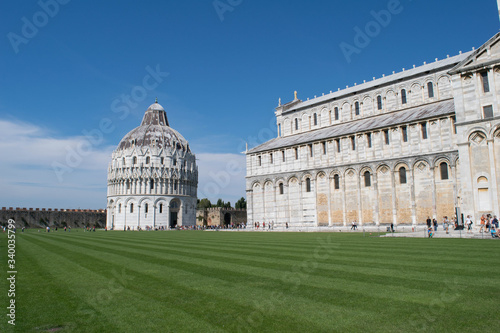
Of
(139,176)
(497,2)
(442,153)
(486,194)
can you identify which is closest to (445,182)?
(442,153)

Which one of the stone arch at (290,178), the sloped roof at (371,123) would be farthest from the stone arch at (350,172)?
the stone arch at (290,178)

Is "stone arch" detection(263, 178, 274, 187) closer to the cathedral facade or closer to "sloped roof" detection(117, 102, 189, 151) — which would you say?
the cathedral facade

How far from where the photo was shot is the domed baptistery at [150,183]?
283ft

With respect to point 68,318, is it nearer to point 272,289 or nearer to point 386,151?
point 272,289

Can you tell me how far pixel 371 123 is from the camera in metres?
47.6

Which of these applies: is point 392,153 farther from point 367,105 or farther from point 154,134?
point 154,134

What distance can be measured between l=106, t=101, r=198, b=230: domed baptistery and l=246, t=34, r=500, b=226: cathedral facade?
35787mm

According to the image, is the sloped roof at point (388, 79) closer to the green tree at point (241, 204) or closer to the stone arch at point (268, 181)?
the stone arch at point (268, 181)

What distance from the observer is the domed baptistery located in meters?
86.2

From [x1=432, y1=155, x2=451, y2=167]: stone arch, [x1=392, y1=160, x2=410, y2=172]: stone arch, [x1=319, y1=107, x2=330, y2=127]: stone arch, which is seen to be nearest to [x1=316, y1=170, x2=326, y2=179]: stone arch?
[x1=392, y1=160, x2=410, y2=172]: stone arch

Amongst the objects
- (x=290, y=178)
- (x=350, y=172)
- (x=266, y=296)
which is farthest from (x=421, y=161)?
(x=266, y=296)

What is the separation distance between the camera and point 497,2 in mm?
28609

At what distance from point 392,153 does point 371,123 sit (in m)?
6.56

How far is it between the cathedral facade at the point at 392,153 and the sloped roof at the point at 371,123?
0.69 feet
